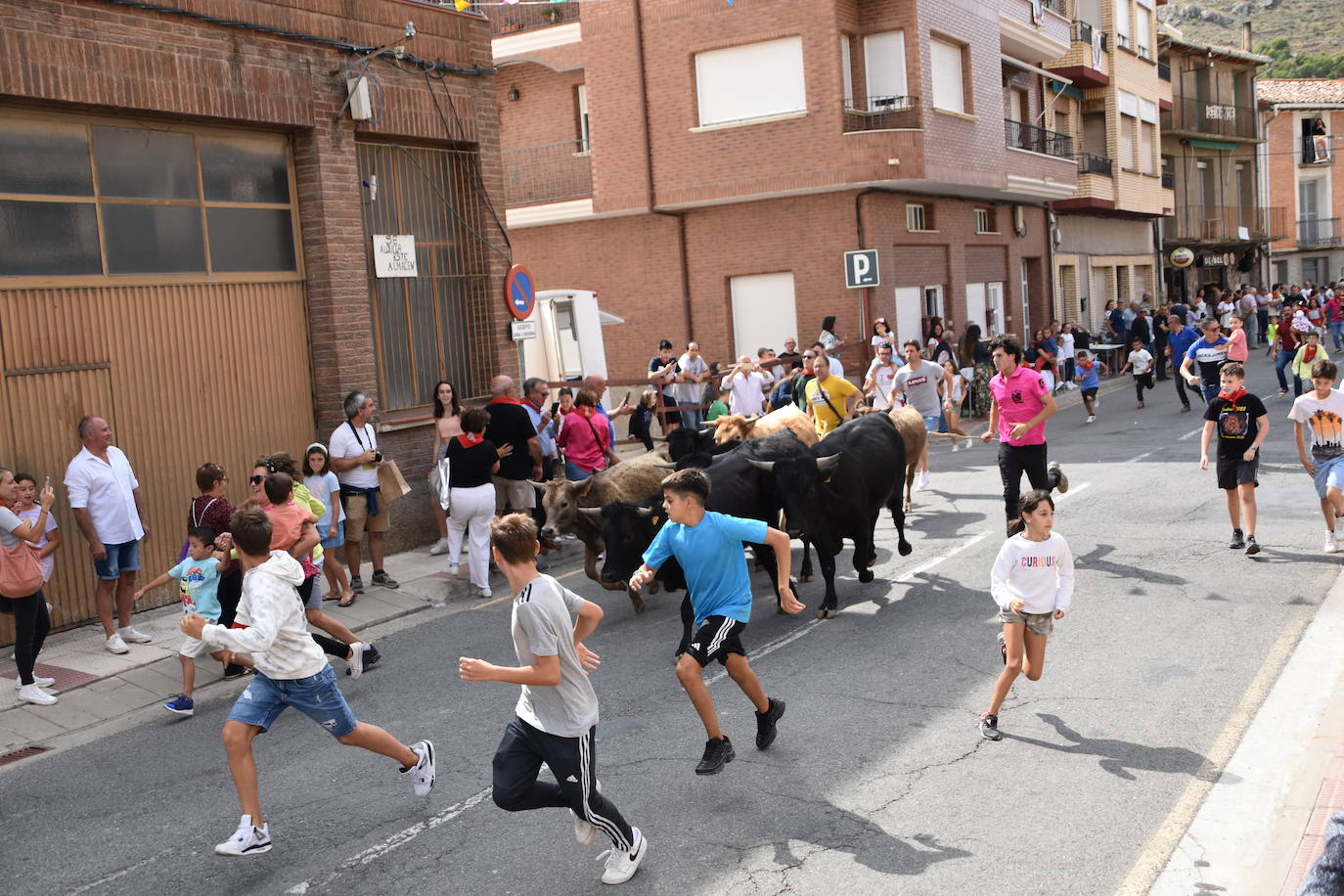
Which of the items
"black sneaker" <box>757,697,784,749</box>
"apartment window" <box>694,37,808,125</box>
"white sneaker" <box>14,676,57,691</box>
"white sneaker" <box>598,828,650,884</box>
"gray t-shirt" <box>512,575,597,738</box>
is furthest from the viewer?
"apartment window" <box>694,37,808,125</box>

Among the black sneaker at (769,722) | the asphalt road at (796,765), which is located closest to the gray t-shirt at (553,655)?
the asphalt road at (796,765)

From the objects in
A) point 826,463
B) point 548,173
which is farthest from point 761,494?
point 548,173

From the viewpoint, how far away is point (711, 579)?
6.76 m

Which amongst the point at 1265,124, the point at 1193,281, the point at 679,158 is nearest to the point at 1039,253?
the point at 679,158

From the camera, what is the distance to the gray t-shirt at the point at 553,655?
17.6 feet

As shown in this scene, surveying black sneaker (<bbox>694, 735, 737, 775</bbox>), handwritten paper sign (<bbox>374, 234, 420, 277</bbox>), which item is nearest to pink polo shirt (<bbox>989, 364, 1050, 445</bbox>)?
black sneaker (<bbox>694, 735, 737, 775</bbox>)

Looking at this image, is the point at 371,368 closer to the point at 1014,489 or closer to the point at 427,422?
the point at 427,422

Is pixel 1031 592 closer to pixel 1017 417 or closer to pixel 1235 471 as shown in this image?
pixel 1017 417

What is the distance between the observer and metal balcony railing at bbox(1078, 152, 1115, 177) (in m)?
34.3

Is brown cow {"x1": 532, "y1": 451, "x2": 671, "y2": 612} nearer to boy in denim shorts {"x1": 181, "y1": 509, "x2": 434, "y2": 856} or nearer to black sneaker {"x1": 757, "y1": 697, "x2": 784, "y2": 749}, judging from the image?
black sneaker {"x1": 757, "y1": 697, "x2": 784, "y2": 749}

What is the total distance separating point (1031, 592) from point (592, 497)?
5239 millimetres

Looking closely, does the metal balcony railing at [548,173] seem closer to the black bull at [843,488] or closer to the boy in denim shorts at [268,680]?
the black bull at [843,488]

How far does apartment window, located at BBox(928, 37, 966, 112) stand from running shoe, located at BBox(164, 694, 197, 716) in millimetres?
20491

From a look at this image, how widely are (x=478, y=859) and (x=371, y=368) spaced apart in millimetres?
8406
